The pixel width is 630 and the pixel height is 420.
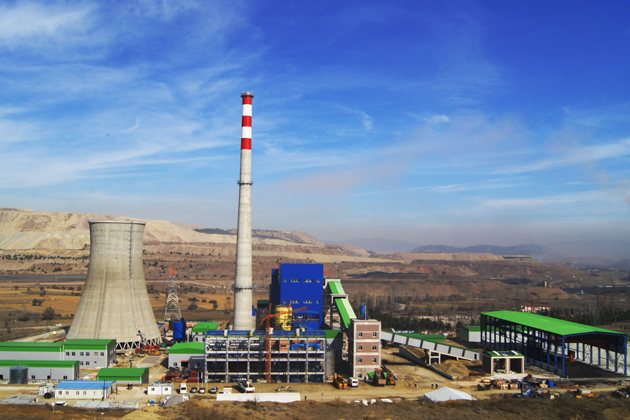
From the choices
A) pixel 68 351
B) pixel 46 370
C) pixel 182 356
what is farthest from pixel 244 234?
pixel 46 370

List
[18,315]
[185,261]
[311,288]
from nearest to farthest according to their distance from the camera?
[311,288] < [18,315] < [185,261]

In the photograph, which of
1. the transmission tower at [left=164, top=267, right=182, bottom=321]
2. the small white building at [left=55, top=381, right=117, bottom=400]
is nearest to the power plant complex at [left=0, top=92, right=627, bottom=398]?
the small white building at [left=55, top=381, right=117, bottom=400]

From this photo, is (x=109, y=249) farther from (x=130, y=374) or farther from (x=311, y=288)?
(x=311, y=288)

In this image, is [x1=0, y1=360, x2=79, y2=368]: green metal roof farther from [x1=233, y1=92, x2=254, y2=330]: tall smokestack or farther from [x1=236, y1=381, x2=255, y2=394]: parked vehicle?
[x1=233, y1=92, x2=254, y2=330]: tall smokestack

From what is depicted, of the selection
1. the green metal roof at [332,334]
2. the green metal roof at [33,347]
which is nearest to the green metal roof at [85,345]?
the green metal roof at [33,347]

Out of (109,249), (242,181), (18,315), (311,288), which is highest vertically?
(242,181)

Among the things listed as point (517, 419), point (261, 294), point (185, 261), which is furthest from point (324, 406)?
point (185, 261)

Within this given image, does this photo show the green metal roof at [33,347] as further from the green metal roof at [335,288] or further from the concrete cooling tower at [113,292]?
the green metal roof at [335,288]

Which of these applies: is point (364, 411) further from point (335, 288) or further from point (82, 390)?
point (335, 288)
